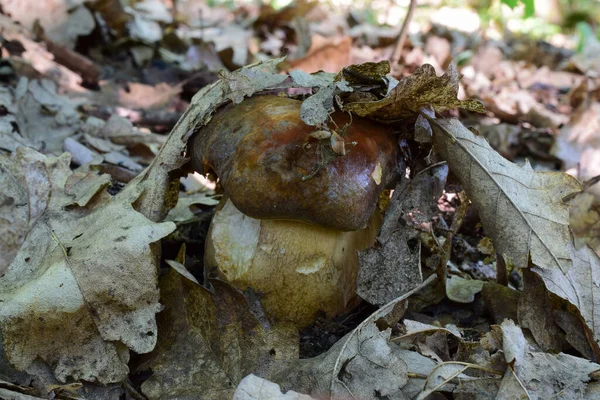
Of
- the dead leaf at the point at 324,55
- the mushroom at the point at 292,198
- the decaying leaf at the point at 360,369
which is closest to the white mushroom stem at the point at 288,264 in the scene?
the mushroom at the point at 292,198

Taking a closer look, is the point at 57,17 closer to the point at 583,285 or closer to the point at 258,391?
the point at 258,391

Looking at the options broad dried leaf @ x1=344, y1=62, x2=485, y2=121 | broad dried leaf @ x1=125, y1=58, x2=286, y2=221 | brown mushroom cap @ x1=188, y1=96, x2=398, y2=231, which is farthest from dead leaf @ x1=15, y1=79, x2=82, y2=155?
broad dried leaf @ x1=344, y1=62, x2=485, y2=121

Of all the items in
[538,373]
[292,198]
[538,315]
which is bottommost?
[538,315]

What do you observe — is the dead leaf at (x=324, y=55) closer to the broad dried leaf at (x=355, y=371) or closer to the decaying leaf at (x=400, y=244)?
the decaying leaf at (x=400, y=244)

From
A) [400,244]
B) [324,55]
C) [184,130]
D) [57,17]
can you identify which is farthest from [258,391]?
[57,17]

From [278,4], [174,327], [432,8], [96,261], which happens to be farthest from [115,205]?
[432,8]

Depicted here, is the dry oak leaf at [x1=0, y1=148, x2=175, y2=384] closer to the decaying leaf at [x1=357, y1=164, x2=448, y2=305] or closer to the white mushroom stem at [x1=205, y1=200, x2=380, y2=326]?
the white mushroom stem at [x1=205, y1=200, x2=380, y2=326]

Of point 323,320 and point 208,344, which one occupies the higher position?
point 208,344
